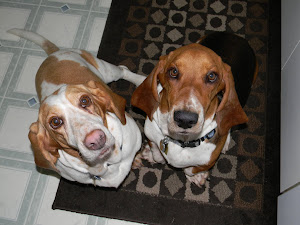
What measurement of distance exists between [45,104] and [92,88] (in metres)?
0.43

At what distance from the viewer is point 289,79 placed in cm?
394

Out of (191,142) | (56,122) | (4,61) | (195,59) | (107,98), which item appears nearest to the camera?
(56,122)

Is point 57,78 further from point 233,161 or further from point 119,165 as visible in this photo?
point 233,161

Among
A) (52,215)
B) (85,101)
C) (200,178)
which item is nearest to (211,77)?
(85,101)

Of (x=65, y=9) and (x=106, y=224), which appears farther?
(x=65, y=9)

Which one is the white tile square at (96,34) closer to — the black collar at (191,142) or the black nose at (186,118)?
the black collar at (191,142)

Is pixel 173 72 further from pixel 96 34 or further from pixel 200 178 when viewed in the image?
pixel 96 34

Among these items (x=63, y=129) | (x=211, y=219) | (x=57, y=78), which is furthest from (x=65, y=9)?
(x=211, y=219)

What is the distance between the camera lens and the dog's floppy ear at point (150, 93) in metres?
2.91

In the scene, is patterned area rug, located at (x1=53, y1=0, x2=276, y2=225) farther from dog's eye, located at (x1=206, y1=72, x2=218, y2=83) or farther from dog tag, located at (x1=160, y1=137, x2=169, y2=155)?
dog's eye, located at (x1=206, y1=72, x2=218, y2=83)

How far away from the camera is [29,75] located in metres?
4.61

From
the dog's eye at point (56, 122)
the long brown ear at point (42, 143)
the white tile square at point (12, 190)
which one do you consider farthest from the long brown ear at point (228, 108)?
the white tile square at point (12, 190)

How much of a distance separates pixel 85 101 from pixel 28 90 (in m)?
2.35

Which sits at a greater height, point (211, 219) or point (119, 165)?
point (119, 165)
